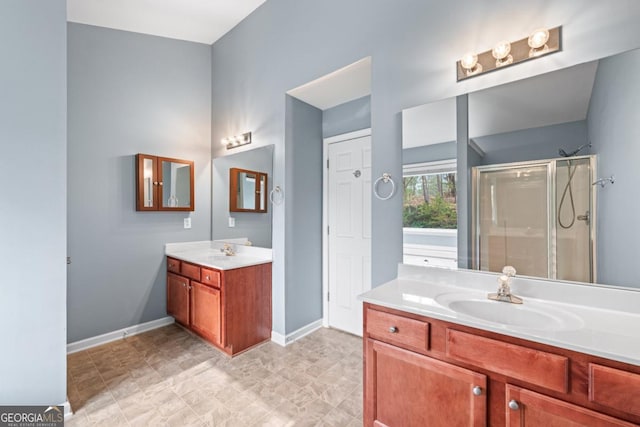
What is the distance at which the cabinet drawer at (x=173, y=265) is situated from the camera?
119 inches

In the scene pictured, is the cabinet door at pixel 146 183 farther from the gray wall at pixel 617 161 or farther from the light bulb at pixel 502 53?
the gray wall at pixel 617 161

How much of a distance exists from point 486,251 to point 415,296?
1.69 ft

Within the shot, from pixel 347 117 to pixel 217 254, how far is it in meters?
2.08

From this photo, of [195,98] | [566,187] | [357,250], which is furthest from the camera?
[195,98]

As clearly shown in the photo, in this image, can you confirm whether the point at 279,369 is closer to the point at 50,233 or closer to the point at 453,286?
the point at 453,286

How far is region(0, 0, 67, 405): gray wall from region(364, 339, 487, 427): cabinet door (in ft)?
6.29

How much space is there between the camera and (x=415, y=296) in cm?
152

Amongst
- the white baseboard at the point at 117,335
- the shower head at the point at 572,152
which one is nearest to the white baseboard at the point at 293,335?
the white baseboard at the point at 117,335

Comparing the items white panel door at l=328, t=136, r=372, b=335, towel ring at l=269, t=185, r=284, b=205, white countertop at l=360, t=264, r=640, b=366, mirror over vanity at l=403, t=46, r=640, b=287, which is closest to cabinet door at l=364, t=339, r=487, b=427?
white countertop at l=360, t=264, r=640, b=366

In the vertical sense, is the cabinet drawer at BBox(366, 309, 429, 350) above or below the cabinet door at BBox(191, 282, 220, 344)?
above

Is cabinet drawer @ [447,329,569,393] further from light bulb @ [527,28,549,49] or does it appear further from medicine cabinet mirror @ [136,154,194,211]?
medicine cabinet mirror @ [136,154,194,211]

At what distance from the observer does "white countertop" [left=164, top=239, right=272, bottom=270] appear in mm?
2646

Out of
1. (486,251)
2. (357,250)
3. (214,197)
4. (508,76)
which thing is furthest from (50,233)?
(508,76)

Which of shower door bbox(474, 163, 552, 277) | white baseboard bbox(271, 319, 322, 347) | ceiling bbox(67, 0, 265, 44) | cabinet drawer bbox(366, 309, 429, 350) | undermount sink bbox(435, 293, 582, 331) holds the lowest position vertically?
white baseboard bbox(271, 319, 322, 347)
